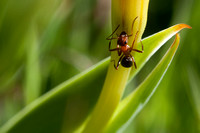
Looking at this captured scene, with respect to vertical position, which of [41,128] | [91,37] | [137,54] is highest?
[137,54]

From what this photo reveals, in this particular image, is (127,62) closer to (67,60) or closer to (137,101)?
(137,101)

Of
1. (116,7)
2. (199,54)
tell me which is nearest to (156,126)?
(199,54)

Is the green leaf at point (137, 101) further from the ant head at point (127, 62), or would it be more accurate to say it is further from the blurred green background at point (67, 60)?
the blurred green background at point (67, 60)

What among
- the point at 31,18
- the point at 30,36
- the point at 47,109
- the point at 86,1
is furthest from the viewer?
the point at 86,1

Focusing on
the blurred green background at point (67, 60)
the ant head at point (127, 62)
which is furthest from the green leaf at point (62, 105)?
the blurred green background at point (67, 60)

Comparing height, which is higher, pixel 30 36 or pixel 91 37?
pixel 30 36

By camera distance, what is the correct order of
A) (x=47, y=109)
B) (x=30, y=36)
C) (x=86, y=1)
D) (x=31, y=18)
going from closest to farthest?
(x=47, y=109)
(x=31, y=18)
(x=30, y=36)
(x=86, y=1)

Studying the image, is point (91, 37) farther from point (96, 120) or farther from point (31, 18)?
point (96, 120)

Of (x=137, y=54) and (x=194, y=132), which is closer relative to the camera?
(x=137, y=54)
